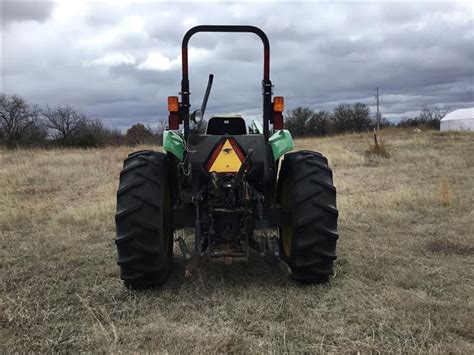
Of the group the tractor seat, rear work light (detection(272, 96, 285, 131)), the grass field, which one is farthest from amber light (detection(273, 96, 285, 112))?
the grass field

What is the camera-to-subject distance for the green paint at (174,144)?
4.15 meters

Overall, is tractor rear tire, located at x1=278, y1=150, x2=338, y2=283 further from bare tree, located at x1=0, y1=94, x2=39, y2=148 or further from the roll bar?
bare tree, located at x1=0, y1=94, x2=39, y2=148

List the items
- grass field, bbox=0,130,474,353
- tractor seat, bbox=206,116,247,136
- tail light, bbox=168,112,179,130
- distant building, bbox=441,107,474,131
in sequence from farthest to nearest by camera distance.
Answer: distant building, bbox=441,107,474,131, tractor seat, bbox=206,116,247,136, tail light, bbox=168,112,179,130, grass field, bbox=0,130,474,353

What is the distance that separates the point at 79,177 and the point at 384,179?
8947 millimetres

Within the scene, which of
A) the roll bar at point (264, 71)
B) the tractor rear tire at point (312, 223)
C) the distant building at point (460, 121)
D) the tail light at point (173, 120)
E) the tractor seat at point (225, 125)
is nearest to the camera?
the tractor rear tire at point (312, 223)

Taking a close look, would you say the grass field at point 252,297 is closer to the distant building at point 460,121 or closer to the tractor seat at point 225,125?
the tractor seat at point 225,125

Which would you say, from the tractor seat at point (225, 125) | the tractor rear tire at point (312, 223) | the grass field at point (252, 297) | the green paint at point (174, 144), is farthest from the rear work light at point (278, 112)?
the grass field at point (252, 297)

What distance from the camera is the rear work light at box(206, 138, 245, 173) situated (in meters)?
4.02

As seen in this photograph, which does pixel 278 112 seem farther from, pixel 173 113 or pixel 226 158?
pixel 173 113

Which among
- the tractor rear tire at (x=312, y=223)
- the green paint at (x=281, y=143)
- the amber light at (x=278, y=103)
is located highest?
the amber light at (x=278, y=103)

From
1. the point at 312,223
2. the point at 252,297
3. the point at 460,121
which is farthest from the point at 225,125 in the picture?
the point at 460,121

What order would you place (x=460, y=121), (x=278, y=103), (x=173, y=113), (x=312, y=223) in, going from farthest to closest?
(x=460, y=121) → (x=278, y=103) → (x=173, y=113) → (x=312, y=223)

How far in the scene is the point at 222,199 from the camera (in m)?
3.91

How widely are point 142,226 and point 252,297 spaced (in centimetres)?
107
